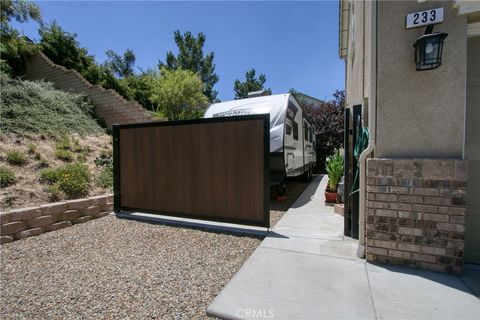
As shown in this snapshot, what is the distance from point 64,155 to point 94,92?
15.4ft

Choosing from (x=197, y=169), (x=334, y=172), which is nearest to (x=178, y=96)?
(x=197, y=169)

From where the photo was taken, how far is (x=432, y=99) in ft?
8.58

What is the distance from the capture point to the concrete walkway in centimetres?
206

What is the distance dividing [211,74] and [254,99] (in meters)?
21.2

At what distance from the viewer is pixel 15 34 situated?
10.2 metres

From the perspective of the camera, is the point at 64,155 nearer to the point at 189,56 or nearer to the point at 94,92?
the point at 94,92

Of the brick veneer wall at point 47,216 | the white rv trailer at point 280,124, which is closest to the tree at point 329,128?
the white rv trailer at point 280,124

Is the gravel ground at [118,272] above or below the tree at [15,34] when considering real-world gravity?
below

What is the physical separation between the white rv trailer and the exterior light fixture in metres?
3.16

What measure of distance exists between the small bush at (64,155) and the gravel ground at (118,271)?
7.68 ft

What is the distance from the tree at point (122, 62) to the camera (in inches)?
1053

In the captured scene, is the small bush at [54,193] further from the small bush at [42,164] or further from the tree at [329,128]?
the tree at [329,128]

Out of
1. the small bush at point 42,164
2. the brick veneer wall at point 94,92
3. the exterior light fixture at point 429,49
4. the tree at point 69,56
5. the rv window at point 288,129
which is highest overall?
the tree at point 69,56

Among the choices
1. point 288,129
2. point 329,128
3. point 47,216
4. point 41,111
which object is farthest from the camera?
point 329,128
